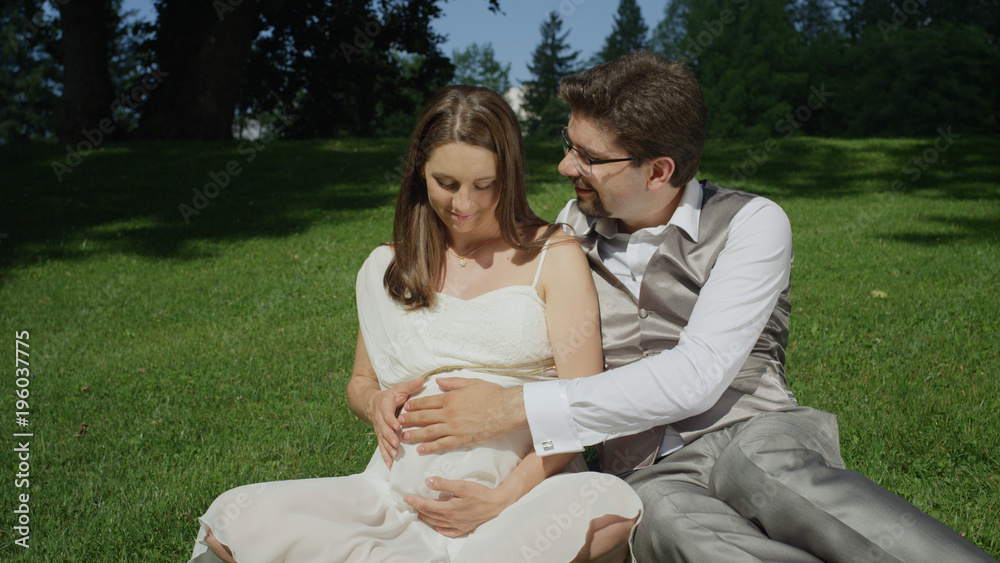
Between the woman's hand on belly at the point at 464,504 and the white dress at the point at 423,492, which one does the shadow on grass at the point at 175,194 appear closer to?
the white dress at the point at 423,492

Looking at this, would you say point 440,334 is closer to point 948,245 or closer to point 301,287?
point 301,287

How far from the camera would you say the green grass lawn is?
3.58m

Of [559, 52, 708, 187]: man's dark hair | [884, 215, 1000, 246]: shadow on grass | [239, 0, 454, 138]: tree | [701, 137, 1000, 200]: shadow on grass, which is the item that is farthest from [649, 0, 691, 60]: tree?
[559, 52, 708, 187]: man's dark hair

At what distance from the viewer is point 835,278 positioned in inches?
269

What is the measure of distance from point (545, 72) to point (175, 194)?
70493 mm

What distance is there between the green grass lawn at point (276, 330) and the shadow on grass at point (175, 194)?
65mm

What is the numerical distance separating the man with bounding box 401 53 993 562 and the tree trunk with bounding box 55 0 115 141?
52.4ft

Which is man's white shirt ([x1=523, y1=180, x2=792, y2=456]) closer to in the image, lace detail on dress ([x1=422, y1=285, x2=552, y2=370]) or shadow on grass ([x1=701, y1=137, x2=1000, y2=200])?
lace detail on dress ([x1=422, y1=285, x2=552, y2=370])

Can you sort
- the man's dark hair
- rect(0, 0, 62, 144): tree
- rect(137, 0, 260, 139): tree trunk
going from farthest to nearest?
1. rect(0, 0, 62, 144): tree
2. rect(137, 0, 260, 139): tree trunk
3. the man's dark hair

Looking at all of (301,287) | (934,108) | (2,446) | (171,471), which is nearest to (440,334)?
(171,471)

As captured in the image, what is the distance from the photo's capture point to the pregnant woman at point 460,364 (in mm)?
2412

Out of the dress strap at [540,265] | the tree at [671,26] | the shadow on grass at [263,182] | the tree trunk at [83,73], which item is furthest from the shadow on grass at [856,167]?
the tree at [671,26]

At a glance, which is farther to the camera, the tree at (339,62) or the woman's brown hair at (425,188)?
the tree at (339,62)

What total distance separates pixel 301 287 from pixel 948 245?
267 inches
